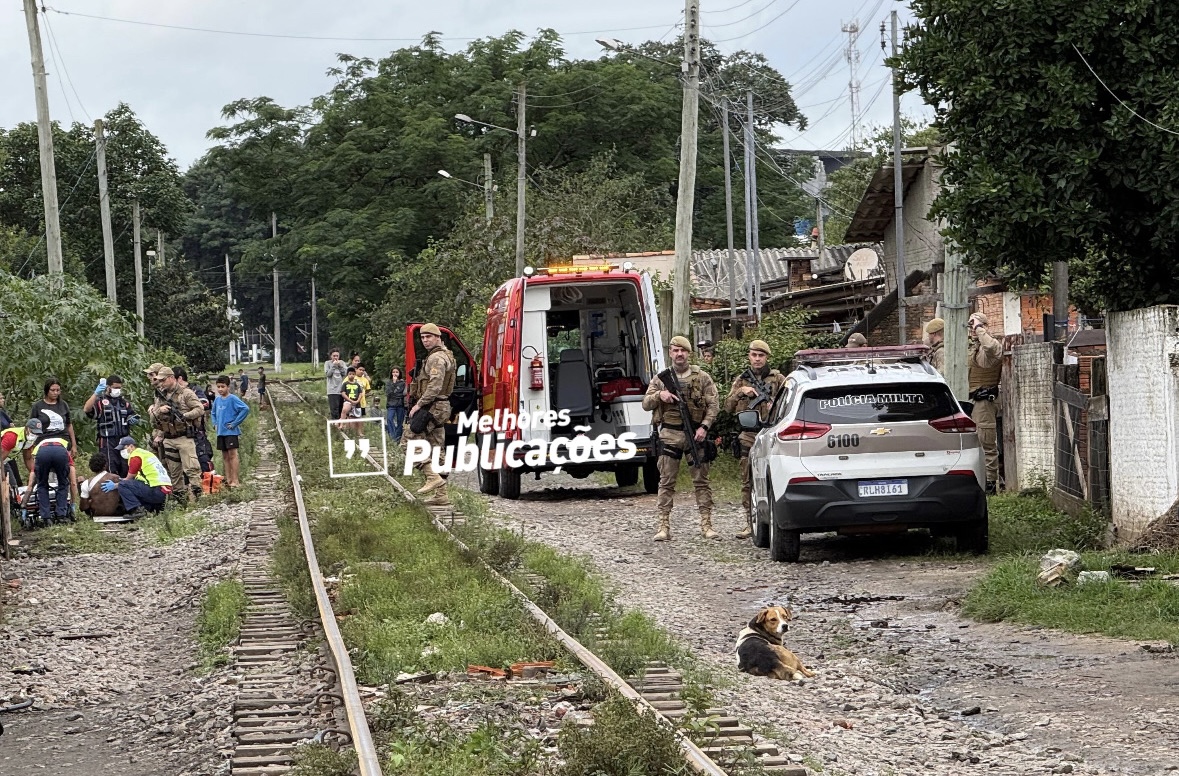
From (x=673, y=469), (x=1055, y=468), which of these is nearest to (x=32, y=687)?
(x=673, y=469)

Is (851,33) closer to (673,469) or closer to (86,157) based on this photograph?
(86,157)

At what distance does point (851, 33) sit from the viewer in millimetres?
81188

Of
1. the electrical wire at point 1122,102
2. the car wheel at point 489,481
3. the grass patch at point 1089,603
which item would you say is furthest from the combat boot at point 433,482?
the electrical wire at point 1122,102

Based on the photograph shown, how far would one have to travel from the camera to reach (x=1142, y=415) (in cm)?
1212

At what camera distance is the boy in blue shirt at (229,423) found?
2225 cm

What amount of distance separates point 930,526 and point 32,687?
23.5ft

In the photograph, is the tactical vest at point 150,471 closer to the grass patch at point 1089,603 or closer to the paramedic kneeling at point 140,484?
the paramedic kneeling at point 140,484

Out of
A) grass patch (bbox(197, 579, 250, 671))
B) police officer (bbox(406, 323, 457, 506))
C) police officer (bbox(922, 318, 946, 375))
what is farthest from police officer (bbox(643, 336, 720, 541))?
grass patch (bbox(197, 579, 250, 671))

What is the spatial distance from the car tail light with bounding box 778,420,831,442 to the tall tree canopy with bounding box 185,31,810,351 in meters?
45.9

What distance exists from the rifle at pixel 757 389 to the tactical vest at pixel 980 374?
6.82 feet

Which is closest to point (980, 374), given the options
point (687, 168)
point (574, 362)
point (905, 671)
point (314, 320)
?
point (574, 362)

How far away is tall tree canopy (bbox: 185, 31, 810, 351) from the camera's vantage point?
200ft

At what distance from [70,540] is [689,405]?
22.2ft

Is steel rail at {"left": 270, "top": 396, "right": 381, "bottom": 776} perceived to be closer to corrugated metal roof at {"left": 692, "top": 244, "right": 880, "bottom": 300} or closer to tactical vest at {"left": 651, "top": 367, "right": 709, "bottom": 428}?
tactical vest at {"left": 651, "top": 367, "right": 709, "bottom": 428}
